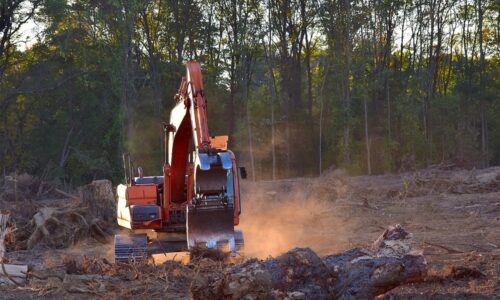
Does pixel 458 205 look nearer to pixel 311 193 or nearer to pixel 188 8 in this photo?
pixel 311 193

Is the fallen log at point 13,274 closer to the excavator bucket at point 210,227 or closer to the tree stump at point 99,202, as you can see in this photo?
the excavator bucket at point 210,227

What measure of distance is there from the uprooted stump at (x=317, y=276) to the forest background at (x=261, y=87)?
1080 inches

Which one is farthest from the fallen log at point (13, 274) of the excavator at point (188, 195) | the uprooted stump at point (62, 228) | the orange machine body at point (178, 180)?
the uprooted stump at point (62, 228)

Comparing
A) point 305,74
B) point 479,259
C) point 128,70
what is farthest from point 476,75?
point 479,259

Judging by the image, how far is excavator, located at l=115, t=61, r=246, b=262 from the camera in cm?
1010

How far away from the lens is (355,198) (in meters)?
23.1

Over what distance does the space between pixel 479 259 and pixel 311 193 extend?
13.5m

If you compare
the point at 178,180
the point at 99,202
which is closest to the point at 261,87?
the point at 99,202

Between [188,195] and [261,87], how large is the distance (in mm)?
33068

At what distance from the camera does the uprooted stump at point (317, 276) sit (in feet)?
22.4

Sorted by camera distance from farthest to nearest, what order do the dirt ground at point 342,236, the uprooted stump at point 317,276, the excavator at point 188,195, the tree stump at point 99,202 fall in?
1. the tree stump at point 99,202
2. the excavator at point 188,195
3. the dirt ground at point 342,236
4. the uprooted stump at point 317,276

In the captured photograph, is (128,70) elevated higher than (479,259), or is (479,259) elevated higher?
(128,70)

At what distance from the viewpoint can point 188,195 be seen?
11.7 meters

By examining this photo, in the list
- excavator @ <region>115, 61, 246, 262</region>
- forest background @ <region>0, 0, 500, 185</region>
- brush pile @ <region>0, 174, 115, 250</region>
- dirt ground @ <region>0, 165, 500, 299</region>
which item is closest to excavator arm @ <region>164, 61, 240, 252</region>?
excavator @ <region>115, 61, 246, 262</region>
